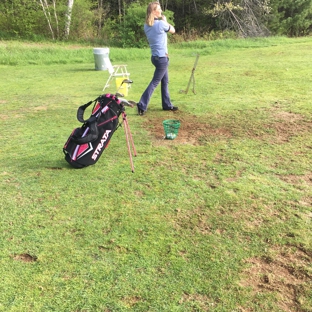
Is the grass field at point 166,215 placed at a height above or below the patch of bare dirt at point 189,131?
below

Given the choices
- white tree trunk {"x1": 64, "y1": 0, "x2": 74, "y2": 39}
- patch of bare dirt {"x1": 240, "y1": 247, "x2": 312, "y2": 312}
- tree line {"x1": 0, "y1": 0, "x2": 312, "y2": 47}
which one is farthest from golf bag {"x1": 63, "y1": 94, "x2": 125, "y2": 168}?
white tree trunk {"x1": 64, "y1": 0, "x2": 74, "y2": 39}

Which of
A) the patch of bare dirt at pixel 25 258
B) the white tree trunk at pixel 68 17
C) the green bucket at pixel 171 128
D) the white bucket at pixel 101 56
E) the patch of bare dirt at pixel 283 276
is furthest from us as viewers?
the white tree trunk at pixel 68 17

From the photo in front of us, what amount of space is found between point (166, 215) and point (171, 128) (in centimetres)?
200

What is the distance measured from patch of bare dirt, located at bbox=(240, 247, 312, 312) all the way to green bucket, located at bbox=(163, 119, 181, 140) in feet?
8.37

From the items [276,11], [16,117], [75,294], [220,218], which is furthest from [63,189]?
[276,11]

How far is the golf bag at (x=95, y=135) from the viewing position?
147 inches

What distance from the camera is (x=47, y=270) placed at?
7.71ft

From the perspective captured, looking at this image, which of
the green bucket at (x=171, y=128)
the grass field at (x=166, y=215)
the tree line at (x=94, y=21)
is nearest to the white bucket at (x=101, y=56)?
the grass field at (x=166, y=215)

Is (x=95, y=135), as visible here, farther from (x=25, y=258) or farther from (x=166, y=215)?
(x=25, y=258)

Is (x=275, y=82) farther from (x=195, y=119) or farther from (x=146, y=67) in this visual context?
(x=146, y=67)

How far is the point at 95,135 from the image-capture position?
367cm

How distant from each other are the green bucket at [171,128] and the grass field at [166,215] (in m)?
0.13

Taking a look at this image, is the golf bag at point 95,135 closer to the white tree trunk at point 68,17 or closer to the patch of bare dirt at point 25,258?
the patch of bare dirt at point 25,258

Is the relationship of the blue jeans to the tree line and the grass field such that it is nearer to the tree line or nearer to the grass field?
the grass field
